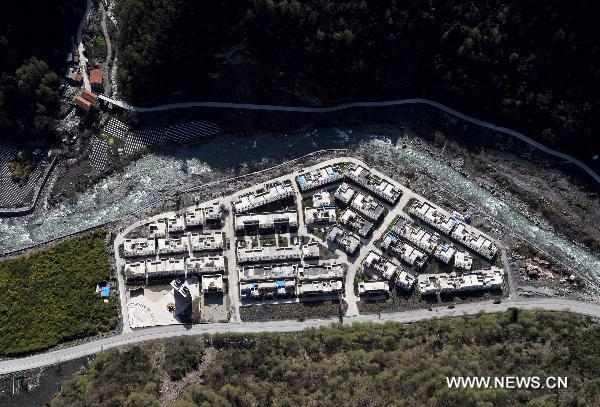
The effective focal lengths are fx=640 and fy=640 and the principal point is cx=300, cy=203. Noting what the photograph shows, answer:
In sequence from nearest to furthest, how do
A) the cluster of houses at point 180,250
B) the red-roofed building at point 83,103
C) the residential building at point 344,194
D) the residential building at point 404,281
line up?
the residential building at point 404,281, the cluster of houses at point 180,250, the residential building at point 344,194, the red-roofed building at point 83,103

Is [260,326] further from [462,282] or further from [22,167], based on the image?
[22,167]

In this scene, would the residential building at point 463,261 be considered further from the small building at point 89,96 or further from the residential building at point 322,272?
the small building at point 89,96

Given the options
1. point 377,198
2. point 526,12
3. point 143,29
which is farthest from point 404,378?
point 143,29

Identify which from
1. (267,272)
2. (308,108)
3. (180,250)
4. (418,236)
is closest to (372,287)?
(418,236)

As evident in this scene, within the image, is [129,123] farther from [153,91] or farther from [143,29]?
[143,29]

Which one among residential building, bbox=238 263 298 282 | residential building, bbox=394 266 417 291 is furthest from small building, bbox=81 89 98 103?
residential building, bbox=394 266 417 291

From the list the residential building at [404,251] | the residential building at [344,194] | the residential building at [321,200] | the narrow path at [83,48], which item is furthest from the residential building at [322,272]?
the narrow path at [83,48]
